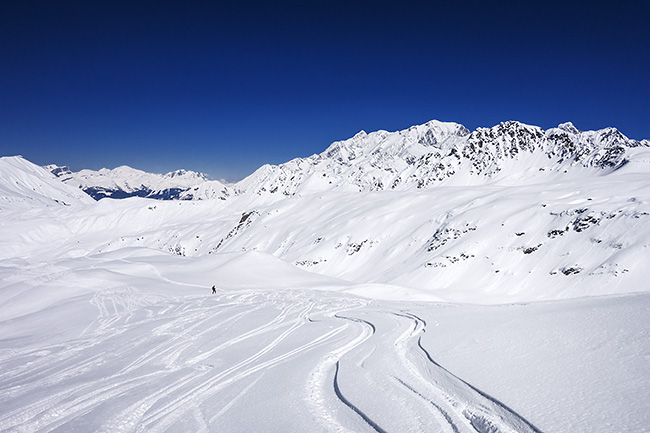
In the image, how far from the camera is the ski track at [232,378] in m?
5.86

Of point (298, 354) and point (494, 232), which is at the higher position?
point (494, 232)

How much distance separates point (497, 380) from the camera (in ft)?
21.2

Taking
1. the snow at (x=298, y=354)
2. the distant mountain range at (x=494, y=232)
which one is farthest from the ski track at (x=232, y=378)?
the distant mountain range at (x=494, y=232)

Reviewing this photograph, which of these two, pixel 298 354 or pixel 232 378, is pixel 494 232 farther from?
pixel 232 378

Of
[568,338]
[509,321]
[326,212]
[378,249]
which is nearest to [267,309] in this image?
[509,321]

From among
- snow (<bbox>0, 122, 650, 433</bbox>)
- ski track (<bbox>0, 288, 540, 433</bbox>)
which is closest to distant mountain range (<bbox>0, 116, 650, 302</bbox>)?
snow (<bbox>0, 122, 650, 433</bbox>)

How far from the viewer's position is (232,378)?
27.8 ft

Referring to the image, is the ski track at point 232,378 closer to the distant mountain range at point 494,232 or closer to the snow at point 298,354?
the snow at point 298,354

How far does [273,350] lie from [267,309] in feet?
30.2

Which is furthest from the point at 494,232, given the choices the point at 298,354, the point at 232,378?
the point at 232,378

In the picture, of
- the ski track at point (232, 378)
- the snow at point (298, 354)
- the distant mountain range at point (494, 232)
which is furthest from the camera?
the distant mountain range at point (494, 232)

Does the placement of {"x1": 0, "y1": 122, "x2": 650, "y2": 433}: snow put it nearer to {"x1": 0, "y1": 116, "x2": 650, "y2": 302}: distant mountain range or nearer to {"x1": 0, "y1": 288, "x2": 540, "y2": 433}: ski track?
{"x1": 0, "y1": 288, "x2": 540, "y2": 433}: ski track

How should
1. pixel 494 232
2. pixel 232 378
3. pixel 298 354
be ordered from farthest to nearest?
pixel 494 232 < pixel 298 354 < pixel 232 378

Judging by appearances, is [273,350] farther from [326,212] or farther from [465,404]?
[326,212]
